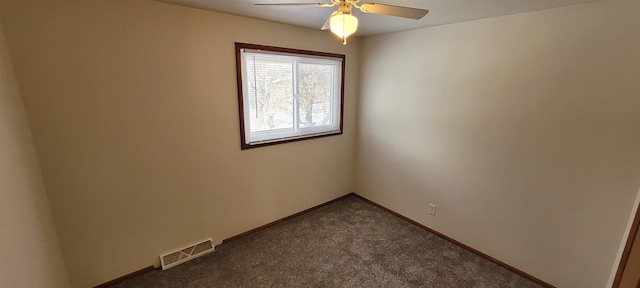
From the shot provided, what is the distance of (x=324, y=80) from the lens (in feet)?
9.77

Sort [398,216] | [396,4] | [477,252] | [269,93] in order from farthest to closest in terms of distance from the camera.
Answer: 1. [398,216]
2. [269,93]
3. [477,252]
4. [396,4]

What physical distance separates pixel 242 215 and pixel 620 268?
2.86 meters

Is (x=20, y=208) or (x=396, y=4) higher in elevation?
(x=396, y=4)

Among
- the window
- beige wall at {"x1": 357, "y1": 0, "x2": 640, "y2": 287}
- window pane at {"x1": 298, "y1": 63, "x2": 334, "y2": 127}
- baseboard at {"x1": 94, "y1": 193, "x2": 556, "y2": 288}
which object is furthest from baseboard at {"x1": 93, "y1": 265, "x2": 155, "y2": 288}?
beige wall at {"x1": 357, "y1": 0, "x2": 640, "y2": 287}

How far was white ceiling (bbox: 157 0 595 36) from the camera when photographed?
67.4 inches

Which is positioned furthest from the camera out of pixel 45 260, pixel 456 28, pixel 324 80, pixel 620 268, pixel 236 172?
pixel 324 80

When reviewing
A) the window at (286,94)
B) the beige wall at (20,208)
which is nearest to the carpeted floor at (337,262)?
the beige wall at (20,208)

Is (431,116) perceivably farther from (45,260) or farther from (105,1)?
(45,260)

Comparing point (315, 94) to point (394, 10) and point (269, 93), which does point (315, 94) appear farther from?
point (394, 10)

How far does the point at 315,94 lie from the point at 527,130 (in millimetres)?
1996

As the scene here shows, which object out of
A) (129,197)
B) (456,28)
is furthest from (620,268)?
(129,197)

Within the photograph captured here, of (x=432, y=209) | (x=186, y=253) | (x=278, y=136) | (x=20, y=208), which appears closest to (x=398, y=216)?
(x=432, y=209)

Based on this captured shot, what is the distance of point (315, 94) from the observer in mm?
2924

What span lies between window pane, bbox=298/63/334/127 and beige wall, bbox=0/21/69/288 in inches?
80.1
